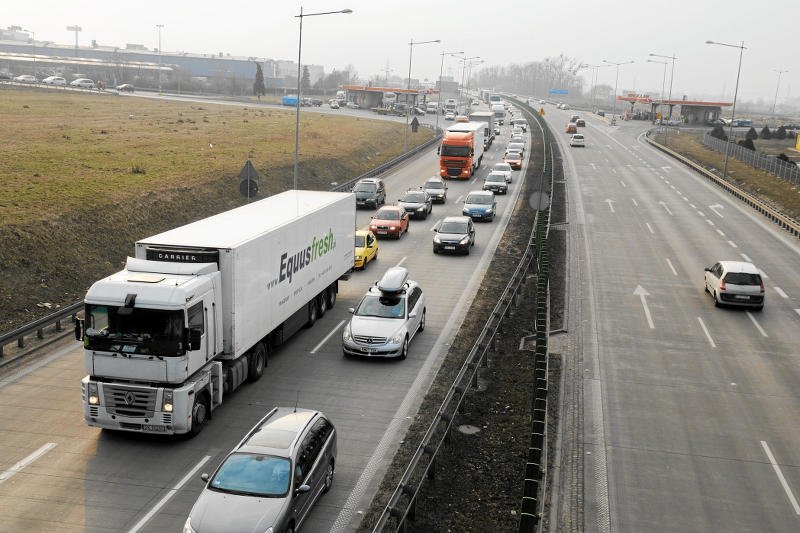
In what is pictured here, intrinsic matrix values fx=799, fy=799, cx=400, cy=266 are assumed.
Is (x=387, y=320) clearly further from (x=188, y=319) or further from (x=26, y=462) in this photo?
(x=26, y=462)

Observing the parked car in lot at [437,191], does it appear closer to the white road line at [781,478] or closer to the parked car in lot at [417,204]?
the parked car in lot at [417,204]

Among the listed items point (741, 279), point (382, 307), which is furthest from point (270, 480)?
point (741, 279)

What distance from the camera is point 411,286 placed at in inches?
Result: 914

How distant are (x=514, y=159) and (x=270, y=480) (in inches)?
2186

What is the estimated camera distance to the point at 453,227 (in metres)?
34.7

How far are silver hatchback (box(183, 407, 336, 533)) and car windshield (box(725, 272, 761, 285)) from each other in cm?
1823

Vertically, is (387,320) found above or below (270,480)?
below

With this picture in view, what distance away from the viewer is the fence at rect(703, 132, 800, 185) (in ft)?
187

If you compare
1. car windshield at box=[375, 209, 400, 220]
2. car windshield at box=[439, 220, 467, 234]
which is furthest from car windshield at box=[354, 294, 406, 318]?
car windshield at box=[375, 209, 400, 220]

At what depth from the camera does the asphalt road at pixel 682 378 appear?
1434 cm

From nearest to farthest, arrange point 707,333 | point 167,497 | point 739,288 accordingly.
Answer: point 167,497 < point 707,333 < point 739,288

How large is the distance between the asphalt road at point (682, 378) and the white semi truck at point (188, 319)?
25.0ft

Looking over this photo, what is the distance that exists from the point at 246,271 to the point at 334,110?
107 metres

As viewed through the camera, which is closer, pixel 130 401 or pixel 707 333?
pixel 130 401
